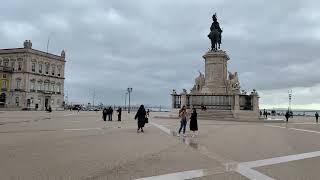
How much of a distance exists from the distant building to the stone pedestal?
55.2 metres

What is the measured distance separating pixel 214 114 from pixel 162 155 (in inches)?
1245

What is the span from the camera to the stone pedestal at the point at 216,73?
4522 cm

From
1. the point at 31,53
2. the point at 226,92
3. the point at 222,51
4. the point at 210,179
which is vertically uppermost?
the point at 31,53

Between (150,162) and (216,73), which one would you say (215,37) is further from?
(150,162)

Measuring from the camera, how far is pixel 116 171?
8.78m

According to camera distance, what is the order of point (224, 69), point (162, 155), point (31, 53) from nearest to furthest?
1. point (162, 155)
2. point (224, 69)
3. point (31, 53)

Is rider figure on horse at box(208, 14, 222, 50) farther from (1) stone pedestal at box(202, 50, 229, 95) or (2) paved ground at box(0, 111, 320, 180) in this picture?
(2) paved ground at box(0, 111, 320, 180)

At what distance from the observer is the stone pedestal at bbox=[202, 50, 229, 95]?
45219mm

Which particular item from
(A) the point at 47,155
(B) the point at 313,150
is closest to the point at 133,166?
(A) the point at 47,155

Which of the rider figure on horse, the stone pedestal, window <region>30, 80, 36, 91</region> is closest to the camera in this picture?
the stone pedestal

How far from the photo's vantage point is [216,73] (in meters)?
45.5

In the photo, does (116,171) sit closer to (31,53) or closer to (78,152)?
(78,152)

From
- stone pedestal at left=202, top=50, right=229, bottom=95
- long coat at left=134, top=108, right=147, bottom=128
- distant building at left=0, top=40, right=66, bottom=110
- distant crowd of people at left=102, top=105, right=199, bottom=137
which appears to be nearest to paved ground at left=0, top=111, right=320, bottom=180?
distant crowd of people at left=102, top=105, right=199, bottom=137

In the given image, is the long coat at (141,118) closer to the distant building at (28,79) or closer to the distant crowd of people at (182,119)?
the distant crowd of people at (182,119)
